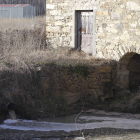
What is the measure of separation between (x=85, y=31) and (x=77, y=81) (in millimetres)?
2508

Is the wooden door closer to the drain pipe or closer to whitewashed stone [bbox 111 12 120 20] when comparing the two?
whitewashed stone [bbox 111 12 120 20]

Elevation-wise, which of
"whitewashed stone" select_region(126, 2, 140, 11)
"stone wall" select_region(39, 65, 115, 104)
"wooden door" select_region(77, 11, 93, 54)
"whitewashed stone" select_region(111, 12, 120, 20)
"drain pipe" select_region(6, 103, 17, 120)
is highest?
"whitewashed stone" select_region(126, 2, 140, 11)

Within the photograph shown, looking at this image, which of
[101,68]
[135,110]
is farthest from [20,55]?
[135,110]

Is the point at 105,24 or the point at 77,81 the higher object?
the point at 105,24

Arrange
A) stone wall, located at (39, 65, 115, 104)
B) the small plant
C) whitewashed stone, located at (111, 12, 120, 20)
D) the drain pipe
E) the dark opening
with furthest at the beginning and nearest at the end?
the dark opening < whitewashed stone, located at (111, 12, 120, 20) < the small plant < stone wall, located at (39, 65, 115, 104) < the drain pipe

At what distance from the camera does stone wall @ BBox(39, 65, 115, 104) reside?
714cm

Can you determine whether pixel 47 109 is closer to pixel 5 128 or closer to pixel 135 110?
pixel 5 128

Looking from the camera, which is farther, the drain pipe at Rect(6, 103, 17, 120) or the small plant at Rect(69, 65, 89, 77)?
the small plant at Rect(69, 65, 89, 77)

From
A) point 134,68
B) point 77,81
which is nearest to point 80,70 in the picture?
point 77,81

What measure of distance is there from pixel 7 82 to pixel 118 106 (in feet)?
11.1

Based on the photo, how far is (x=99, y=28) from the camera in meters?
8.70

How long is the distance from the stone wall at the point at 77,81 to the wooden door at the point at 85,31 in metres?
1.44

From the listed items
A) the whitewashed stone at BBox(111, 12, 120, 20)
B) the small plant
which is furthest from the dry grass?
the whitewashed stone at BBox(111, 12, 120, 20)

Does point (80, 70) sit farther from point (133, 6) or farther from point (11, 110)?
point (133, 6)
